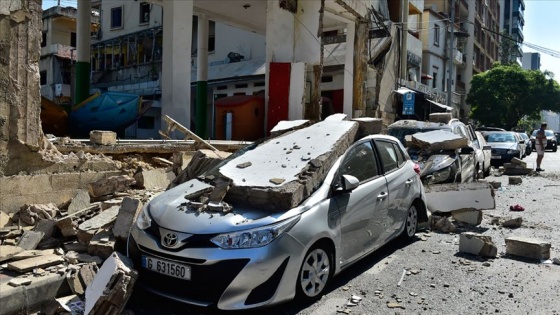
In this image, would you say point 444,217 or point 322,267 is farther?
point 444,217

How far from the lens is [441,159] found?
31.6ft

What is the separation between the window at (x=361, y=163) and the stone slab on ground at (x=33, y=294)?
→ 2.95 m

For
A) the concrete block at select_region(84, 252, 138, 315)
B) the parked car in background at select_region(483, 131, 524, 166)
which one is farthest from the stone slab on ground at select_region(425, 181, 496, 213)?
the parked car in background at select_region(483, 131, 524, 166)

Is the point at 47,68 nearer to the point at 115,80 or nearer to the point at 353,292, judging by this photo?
the point at 115,80

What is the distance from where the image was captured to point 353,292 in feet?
14.9

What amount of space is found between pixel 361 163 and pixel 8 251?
391 cm

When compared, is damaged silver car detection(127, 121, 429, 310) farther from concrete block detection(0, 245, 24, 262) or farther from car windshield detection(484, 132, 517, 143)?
car windshield detection(484, 132, 517, 143)

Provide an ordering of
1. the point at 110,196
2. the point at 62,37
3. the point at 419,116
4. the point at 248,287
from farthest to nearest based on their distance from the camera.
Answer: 1. the point at 62,37
2. the point at 419,116
3. the point at 110,196
4. the point at 248,287

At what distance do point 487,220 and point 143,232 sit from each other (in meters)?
6.40

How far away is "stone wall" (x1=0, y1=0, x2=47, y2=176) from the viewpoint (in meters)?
5.78

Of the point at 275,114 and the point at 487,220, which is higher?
the point at 275,114

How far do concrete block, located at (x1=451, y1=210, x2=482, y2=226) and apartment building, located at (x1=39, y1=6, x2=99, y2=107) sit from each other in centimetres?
2730

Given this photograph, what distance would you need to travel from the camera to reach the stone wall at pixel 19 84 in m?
5.78

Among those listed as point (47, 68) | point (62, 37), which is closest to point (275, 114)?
point (47, 68)
